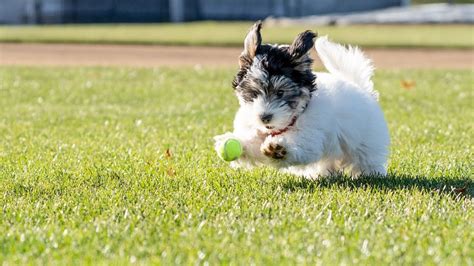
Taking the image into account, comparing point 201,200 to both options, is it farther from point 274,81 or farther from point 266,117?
point 274,81

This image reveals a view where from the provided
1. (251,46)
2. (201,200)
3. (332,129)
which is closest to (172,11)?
(332,129)

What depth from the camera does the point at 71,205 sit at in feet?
18.7

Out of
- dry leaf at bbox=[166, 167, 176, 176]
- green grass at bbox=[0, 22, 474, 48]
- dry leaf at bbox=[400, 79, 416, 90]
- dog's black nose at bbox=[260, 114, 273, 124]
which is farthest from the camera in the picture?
green grass at bbox=[0, 22, 474, 48]

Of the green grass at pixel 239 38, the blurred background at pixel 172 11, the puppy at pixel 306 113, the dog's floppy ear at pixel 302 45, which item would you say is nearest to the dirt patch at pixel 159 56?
the green grass at pixel 239 38

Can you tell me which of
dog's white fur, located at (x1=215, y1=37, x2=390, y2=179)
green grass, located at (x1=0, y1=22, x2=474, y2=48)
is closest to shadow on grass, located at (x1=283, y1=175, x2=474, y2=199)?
dog's white fur, located at (x1=215, y1=37, x2=390, y2=179)

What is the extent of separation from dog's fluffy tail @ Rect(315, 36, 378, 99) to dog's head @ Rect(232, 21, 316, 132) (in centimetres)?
81

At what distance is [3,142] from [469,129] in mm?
4715

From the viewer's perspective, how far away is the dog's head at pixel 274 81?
6098 mm

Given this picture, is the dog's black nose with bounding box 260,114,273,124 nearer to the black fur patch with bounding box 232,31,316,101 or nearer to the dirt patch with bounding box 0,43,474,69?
the black fur patch with bounding box 232,31,316,101

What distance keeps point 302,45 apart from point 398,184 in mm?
1166

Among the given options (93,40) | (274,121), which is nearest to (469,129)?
(274,121)

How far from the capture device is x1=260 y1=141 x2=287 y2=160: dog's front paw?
6.20 metres

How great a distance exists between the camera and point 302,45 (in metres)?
6.24

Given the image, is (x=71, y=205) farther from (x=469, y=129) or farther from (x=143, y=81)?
(x=143, y=81)
